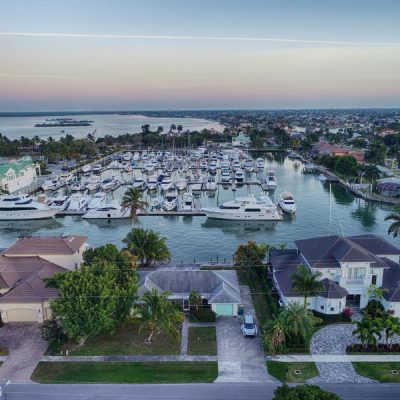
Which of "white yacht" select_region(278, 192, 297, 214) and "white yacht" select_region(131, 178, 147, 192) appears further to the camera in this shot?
"white yacht" select_region(131, 178, 147, 192)

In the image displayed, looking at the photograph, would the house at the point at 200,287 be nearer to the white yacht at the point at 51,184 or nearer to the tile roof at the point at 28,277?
the tile roof at the point at 28,277

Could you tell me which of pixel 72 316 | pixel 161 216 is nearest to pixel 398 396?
pixel 72 316

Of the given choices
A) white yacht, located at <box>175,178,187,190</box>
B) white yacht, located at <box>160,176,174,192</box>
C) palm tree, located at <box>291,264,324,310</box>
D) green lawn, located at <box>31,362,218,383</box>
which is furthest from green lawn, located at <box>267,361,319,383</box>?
white yacht, located at <box>175,178,187,190</box>

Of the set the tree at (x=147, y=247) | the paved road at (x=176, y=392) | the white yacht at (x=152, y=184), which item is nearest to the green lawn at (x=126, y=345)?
the paved road at (x=176, y=392)

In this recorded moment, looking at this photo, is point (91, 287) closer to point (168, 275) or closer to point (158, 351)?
point (158, 351)

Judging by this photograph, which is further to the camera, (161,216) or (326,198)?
(326,198)

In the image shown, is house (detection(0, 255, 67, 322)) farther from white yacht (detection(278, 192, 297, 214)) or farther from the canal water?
white yacht (detection(278, 192, 297, 214))
